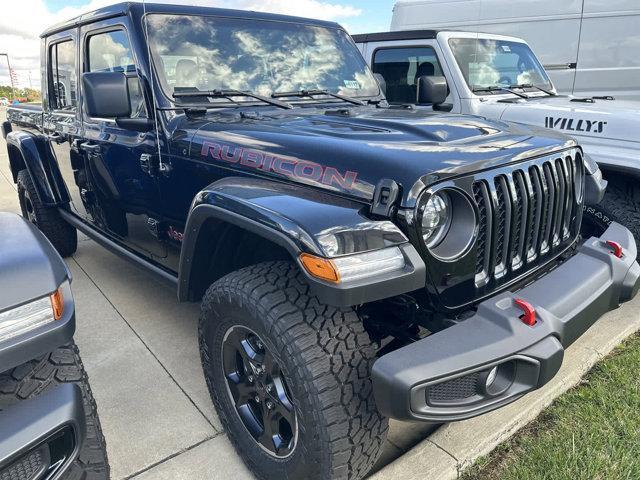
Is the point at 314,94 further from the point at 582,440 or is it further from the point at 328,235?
the point at 582,440

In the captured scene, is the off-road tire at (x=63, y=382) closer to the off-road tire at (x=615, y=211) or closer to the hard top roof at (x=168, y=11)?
the hard top roof at (x=168, y=11)

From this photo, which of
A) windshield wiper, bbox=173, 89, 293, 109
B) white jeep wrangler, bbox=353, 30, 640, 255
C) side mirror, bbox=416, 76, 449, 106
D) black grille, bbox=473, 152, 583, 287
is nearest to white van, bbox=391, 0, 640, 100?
white jeep wrangler, bbox=353, 30, 640, 255

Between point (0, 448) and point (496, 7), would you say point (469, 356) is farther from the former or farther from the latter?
point (496, 7)

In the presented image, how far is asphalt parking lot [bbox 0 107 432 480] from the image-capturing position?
7.30 feet

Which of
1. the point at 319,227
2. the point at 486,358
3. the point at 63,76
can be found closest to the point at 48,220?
the point at 63,76

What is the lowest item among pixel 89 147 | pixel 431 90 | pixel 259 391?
pixel 259 391

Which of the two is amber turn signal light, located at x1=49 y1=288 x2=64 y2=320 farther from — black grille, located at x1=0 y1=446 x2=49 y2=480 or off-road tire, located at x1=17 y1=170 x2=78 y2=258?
off-road tire, located at x1=17 y1=170 x2=78 y2=258

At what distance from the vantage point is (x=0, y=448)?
3.98 feet

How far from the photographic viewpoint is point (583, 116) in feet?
12.4

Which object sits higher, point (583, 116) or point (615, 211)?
point (583, 116)

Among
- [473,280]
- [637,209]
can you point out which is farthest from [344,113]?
[637,209]

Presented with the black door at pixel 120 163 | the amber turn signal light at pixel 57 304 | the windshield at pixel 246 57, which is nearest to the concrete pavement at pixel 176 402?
the black door at pixel 120 163

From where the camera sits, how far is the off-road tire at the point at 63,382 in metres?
1.45

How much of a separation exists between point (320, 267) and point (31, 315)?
0.78 m
